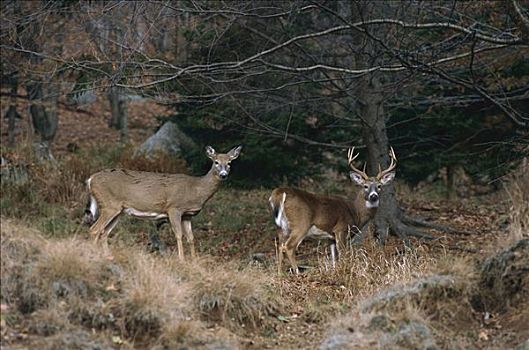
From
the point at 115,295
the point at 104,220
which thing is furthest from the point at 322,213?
the point at 115,295

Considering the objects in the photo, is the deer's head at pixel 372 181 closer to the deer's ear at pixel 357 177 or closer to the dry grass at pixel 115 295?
the deer's ear at pixel 357 177

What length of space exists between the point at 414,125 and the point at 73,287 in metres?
10.6

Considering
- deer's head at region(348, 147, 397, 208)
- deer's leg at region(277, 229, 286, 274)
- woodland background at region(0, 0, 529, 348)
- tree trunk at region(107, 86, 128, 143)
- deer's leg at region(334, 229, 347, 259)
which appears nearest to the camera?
woodland background at region(0, 0, 529, 348)

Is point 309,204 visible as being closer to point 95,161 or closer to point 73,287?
point 73,287

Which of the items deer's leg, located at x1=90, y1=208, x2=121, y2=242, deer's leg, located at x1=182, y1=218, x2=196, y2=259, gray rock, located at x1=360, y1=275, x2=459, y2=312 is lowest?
deer's leg, located at x1=182, y1=218, x2=196, y2=259

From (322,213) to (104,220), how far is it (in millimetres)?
2879

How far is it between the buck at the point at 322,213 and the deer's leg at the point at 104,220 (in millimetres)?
2047

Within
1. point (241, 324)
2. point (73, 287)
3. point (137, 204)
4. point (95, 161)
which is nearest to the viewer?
point (73, 287)

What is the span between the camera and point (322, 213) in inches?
521

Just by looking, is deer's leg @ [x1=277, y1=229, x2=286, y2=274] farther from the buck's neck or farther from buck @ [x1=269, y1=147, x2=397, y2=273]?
the buck's neck

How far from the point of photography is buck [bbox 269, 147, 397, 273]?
42.6ft

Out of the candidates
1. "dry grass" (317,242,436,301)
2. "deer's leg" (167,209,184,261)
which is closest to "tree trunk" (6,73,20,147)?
"deer's leg" (167,209,184,261)

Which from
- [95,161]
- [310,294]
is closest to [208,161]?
[95,161]

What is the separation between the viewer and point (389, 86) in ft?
43.1
